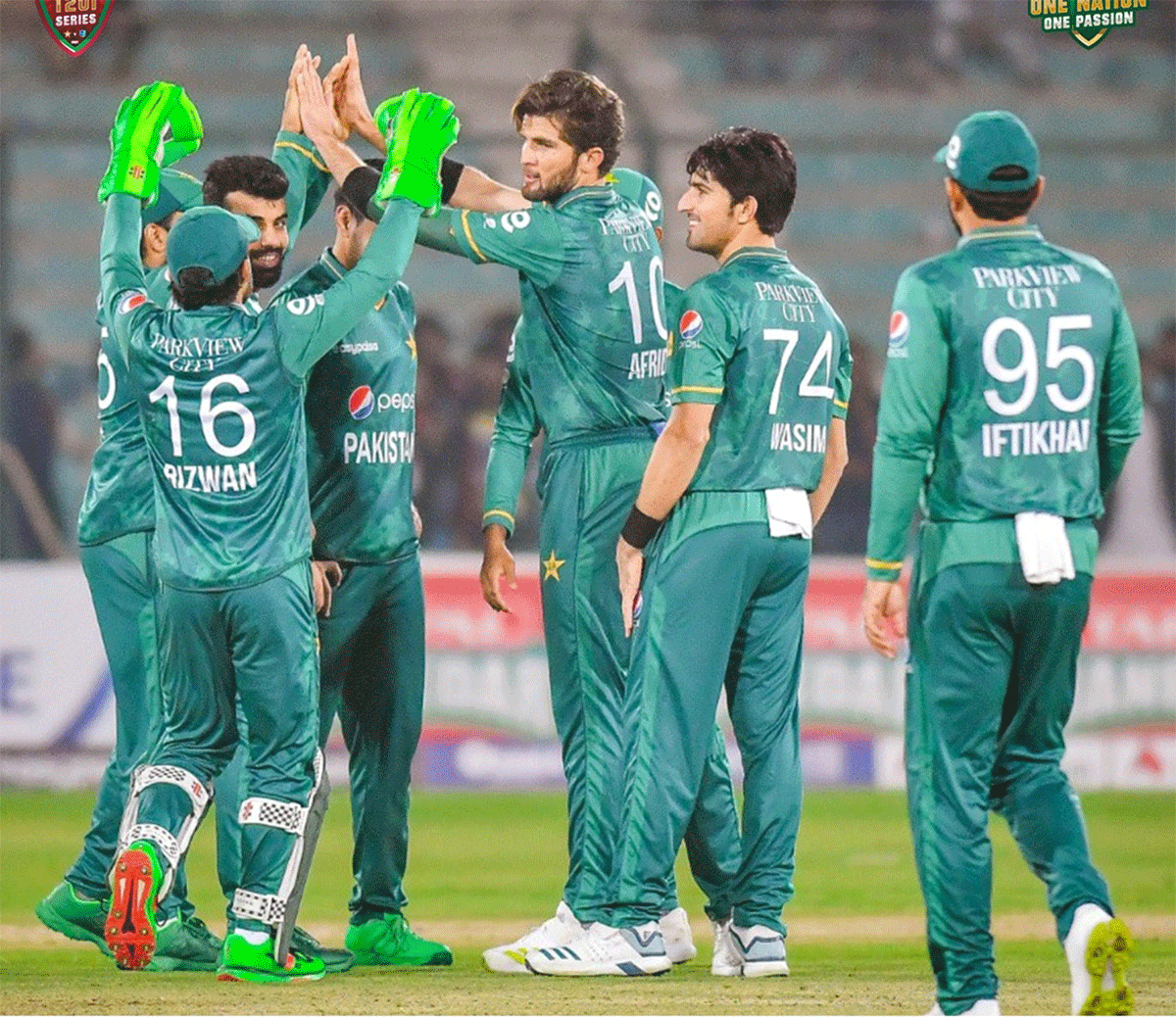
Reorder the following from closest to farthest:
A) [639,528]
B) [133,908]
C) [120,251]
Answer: [133,908], [639,528], [120,251]

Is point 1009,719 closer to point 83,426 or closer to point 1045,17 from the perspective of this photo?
point 1045,17

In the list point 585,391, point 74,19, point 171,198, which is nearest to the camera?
point 585,391

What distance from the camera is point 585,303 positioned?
6.04 m

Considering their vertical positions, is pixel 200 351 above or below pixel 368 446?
above

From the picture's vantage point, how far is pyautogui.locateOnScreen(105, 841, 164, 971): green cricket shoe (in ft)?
17.2

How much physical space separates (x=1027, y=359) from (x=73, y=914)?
136 inches

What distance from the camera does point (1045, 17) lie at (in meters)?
7.04

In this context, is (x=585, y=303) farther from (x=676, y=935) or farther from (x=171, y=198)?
(x=676, y=935)

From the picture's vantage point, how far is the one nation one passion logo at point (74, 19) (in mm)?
7707

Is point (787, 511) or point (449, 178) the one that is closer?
point (787, 511)

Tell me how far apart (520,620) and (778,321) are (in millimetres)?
6220

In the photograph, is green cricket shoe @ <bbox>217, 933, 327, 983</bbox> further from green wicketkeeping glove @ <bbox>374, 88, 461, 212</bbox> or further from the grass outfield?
green wicketkeeping glove @ <bbox>374, 88, 461, 212</bbox>

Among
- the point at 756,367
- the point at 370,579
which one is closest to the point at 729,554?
the point at 756,367

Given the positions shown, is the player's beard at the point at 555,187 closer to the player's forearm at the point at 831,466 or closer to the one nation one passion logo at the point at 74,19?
the player's forearm at the point at 831,466
